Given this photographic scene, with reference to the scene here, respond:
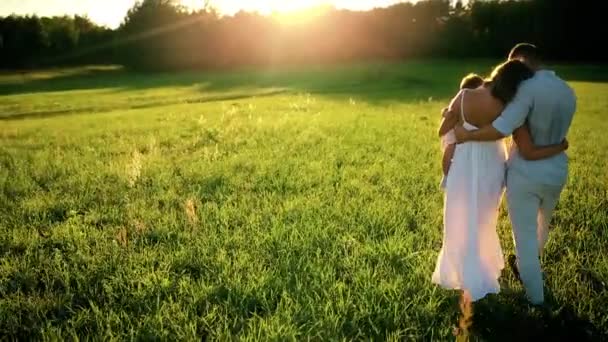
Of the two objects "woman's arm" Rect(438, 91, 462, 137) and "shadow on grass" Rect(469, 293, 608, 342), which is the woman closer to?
"woman's arm" Rect(438, 91, 462, 137)

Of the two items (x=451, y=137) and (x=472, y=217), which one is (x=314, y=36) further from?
(x=472, y=217)

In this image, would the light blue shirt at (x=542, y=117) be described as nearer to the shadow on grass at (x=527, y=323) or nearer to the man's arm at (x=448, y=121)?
the man's arm at (x=448, y=121)

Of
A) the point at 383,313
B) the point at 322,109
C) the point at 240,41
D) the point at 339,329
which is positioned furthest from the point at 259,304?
the point at 240,41

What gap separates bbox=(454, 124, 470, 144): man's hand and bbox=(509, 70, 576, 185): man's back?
54 centimetres

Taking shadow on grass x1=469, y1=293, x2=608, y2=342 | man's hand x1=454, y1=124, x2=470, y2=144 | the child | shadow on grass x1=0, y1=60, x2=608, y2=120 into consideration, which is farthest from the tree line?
shadow on grass x1=469, y1=293, x2=608, y2=342

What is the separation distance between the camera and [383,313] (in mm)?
4355

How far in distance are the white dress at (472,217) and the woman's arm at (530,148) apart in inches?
8.7

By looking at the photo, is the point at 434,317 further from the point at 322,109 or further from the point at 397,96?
the point at 397,96

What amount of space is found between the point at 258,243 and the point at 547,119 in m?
3.31

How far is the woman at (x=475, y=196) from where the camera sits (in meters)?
4.49

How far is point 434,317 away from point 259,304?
155 centimetres

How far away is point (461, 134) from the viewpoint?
4.57 metres

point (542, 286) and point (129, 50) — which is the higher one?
point (129, 50)

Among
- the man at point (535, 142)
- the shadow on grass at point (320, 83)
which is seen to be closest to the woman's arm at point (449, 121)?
the man at point (535, 142)
